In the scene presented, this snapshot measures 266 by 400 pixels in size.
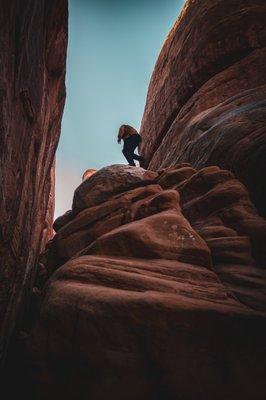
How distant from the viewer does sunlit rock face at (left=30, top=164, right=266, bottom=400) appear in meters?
4.93

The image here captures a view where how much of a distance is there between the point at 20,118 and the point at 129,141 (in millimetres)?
14927

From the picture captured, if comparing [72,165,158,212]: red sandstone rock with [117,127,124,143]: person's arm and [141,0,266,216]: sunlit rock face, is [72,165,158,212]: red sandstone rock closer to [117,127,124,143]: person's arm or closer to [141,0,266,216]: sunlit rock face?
[141,0,266,216]: sunlit rock face

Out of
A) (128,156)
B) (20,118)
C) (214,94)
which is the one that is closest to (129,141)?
(128,156)

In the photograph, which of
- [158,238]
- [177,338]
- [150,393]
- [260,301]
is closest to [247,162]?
[158,238]

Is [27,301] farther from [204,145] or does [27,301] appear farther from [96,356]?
[204,145]

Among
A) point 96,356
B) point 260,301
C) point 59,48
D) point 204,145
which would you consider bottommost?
point 96,356

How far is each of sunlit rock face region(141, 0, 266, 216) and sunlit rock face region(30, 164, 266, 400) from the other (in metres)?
3.30

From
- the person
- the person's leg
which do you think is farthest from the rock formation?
the person

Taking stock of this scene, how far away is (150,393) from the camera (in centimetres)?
489

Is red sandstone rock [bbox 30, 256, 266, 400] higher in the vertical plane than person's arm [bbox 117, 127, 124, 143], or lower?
lower

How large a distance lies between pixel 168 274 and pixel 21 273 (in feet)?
21.5

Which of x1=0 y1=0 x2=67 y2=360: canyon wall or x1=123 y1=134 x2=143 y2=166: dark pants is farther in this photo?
x1=123 y1=134 x2=143 y2=166: dark pants

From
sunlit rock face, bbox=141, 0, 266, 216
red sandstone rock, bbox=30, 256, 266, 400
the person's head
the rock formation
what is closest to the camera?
red sandstone rock, bbox=30, 256, 266, 400

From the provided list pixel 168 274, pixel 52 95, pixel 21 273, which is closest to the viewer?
pixel 168 274
